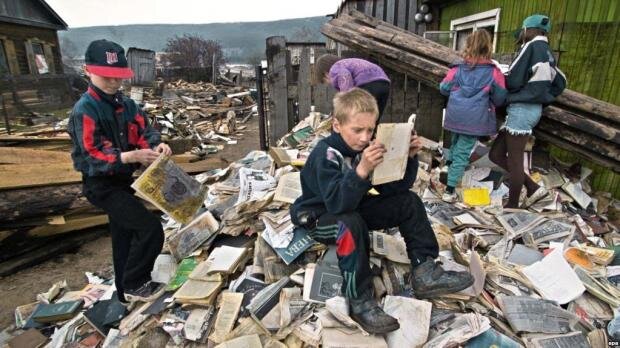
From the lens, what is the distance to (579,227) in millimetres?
3354

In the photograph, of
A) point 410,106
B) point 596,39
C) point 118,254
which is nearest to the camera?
point 118,254

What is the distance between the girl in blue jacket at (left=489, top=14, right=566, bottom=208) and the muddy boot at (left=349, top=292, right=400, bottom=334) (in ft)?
7.71

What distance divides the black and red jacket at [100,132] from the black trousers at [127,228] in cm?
12

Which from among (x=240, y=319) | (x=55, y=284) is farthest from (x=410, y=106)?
(x=55, y=284)

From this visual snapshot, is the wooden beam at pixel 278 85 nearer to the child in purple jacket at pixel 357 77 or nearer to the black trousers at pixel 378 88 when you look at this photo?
the child in purple jacket at pixel 357 77

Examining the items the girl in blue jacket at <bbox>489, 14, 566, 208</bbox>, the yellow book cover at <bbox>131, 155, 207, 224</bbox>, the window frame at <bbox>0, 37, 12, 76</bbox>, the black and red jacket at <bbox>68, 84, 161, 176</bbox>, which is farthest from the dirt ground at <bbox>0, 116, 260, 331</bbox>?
the window frame at <bbox>0, 37, 12, 76</bbox>

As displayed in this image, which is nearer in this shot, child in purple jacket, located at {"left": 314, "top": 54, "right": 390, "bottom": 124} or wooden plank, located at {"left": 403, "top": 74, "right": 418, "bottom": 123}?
child in purple jacket, located at {"left": 314, "top": 54, "right": 390, "bottom": 124}

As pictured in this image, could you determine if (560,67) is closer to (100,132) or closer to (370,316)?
(370,316)

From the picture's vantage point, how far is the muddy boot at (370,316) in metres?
1.97

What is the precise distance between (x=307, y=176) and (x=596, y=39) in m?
3.94

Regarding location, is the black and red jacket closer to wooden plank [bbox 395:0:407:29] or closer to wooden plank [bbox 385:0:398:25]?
wooden plank [bbox 395:0:407:29]

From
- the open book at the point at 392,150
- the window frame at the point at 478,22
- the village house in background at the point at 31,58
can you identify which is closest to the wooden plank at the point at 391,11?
the window frame at the point at 478,22

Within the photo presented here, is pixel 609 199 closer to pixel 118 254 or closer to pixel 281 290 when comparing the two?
pixel 281 290

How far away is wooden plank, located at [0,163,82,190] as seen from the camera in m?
→ 3.99
